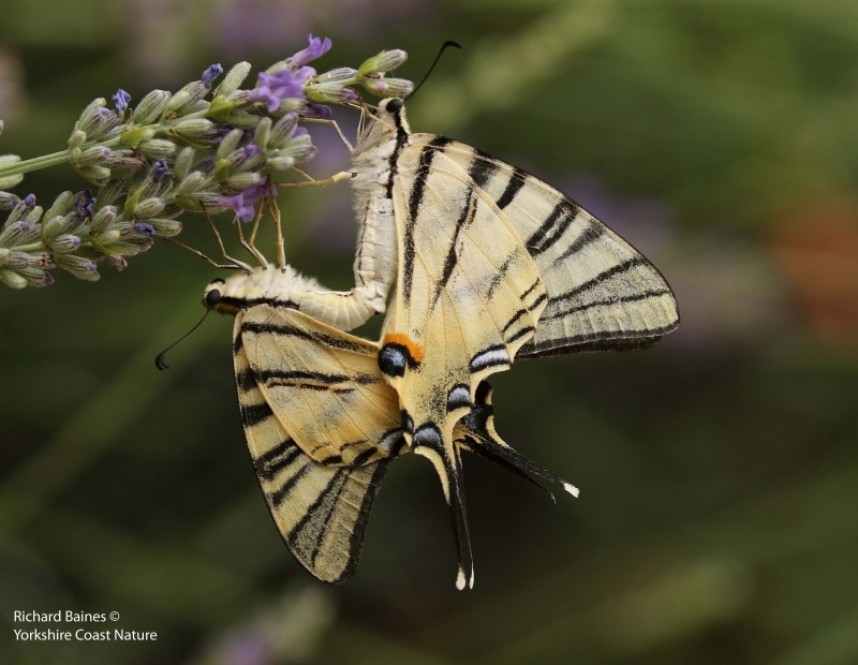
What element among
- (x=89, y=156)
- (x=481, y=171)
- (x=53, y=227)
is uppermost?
(x=89, y=156)

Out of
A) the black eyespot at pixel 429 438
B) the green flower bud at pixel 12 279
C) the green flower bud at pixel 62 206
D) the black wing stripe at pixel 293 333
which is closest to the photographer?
the green flower bud at pixel 12 279

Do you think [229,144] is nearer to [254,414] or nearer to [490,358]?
[254,414]

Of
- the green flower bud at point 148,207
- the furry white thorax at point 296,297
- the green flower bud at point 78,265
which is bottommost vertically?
the furry white thorax at point 296,297

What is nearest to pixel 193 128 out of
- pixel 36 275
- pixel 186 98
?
pixel 186 98

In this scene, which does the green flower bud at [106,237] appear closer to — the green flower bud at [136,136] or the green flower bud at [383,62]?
the green flower bud at [136,136]

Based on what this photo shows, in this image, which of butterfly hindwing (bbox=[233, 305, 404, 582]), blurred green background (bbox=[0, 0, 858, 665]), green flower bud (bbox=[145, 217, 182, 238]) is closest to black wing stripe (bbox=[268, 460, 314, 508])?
butterfly hindwing (bbox=[233, 305, 404, 582])

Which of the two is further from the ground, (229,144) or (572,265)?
(229,144)

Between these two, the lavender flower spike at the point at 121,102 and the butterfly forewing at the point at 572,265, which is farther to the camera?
the butterfly forewing at the point at 572,265

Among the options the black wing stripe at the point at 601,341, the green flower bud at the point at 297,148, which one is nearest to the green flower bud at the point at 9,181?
the green flower bud at the point at 297,148

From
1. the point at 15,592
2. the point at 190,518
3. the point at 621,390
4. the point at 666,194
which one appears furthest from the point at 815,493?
the point at 15,592
